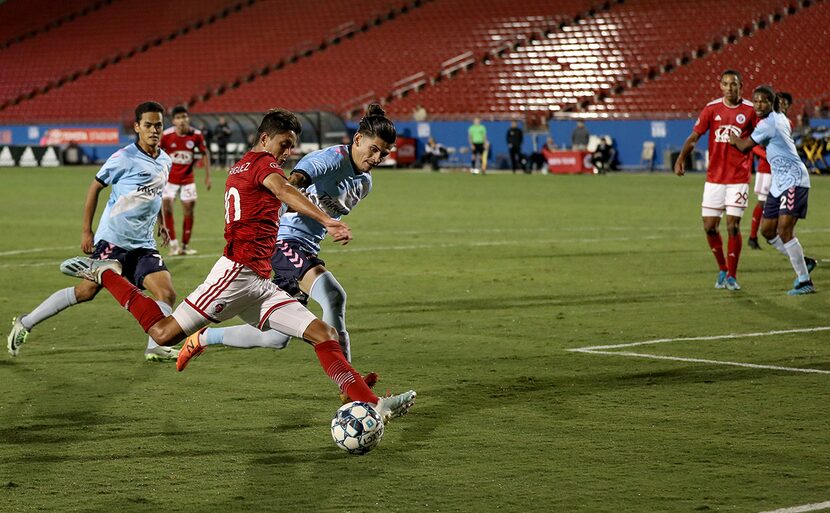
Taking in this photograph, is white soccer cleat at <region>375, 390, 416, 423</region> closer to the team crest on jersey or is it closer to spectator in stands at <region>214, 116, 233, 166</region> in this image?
the team crest on jersey

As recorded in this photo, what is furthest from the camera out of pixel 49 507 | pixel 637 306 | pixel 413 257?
pixel 413 257

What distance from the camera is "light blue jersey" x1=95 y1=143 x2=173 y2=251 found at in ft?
32.4

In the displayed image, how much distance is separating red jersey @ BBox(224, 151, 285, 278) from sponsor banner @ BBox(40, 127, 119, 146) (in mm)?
46277

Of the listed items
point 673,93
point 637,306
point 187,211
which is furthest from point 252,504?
point 673,93

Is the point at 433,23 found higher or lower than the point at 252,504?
higher

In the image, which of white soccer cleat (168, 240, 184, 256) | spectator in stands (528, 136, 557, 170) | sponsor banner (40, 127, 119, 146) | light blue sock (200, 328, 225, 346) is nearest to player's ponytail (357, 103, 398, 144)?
light blue sock (200, 328, 225, 346)

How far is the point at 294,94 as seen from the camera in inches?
2037

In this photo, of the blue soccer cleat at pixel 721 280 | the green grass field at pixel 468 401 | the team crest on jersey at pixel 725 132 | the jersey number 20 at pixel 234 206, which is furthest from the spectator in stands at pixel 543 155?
the jersey number 20 at pixel 234 206

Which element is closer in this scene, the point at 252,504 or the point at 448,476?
the point at 252,504

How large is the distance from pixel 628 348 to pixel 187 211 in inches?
387

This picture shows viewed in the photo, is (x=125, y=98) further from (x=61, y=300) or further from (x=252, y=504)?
(x=252, y=504)

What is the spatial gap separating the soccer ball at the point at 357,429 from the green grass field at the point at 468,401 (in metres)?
0.10

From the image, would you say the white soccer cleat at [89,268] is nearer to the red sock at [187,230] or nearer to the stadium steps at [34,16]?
the red sock at [187,230]

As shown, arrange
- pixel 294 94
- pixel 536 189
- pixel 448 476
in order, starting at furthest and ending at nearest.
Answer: pixel 294 94, pixel 536 189, pixel 448 476
